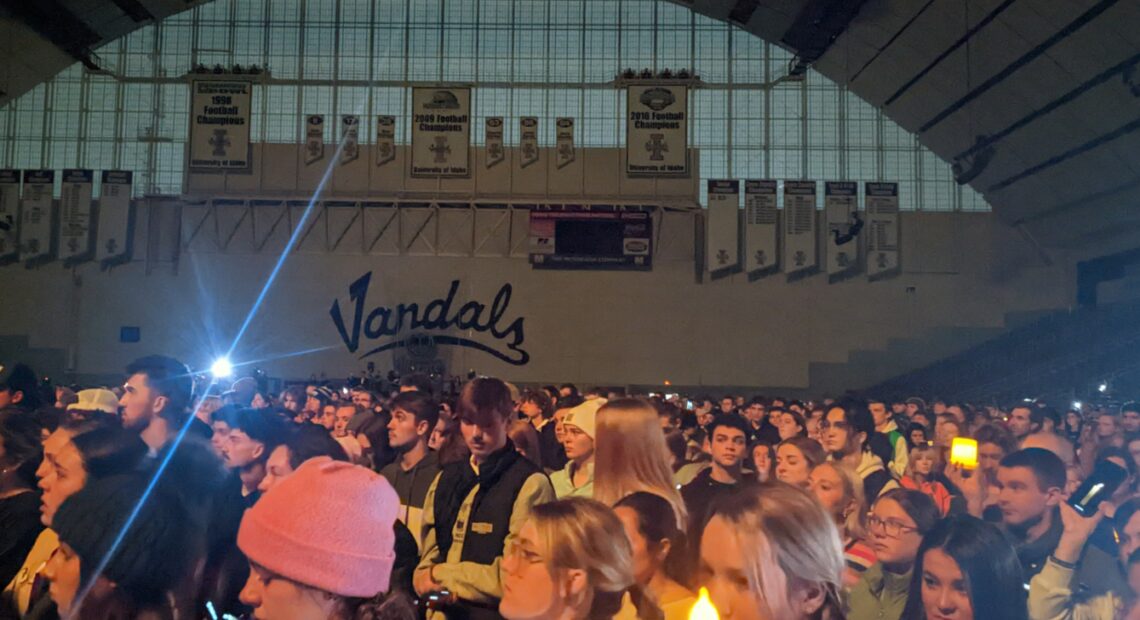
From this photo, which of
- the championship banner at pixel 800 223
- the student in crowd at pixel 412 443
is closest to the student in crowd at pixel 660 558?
the student in crowd at pixel 412 443

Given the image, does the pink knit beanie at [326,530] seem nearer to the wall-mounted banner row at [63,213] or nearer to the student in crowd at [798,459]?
the student in crowd at [798,459]

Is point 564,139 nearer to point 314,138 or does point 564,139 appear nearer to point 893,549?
point 314,138

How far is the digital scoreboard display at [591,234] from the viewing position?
3070cm

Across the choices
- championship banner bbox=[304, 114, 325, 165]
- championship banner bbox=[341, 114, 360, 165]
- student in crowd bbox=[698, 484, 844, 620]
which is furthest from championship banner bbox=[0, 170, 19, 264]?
student in crowd bbox=[698, 484, 844, 620]

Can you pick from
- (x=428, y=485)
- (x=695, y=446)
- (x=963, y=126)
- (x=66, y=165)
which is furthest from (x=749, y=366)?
(x=428, y=485)

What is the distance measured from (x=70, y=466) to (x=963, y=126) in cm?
2844

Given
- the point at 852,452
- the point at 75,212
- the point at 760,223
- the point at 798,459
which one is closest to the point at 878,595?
the point at 798,459

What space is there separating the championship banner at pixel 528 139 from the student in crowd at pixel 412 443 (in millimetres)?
24887

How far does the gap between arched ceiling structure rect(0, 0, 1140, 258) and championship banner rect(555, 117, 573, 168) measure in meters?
5.48

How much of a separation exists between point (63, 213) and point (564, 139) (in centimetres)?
1390

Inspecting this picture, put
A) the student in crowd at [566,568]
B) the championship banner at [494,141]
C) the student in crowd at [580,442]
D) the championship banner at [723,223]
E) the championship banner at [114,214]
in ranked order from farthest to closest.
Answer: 1. the championship banner at [494,141]
2. the championship banner at [723,223]
3. the championship banner at [114,214]
4. the student in crowd at [580,442]
5. the student in crowd at [566,568]

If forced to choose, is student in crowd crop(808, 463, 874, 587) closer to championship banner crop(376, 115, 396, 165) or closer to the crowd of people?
the crowd of people

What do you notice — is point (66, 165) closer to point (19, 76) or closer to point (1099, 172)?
point (19, 76)

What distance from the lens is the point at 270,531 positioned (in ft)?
8.21
